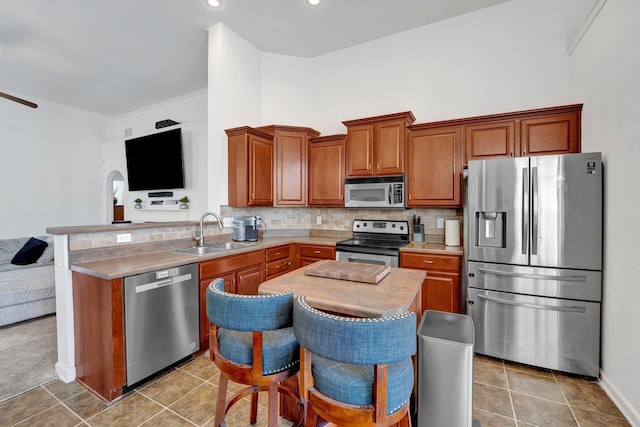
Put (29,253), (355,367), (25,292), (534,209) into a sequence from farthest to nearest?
1. (29,253)
2. (25,292)
3. (534,209)
4. (355,367)

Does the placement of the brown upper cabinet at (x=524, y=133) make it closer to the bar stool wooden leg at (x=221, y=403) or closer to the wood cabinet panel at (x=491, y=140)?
the wood cabinet panel at (x=491, y=140)

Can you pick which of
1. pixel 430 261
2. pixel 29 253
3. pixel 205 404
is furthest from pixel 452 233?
pixel 29 253

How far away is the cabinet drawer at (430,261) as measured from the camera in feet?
9.19

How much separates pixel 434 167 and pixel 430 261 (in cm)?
103

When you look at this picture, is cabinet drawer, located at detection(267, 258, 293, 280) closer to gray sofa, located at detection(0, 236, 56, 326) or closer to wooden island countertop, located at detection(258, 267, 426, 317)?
wooden island countertop, located at detection(258, 267, 426, 317)

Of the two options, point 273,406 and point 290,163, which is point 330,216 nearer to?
point 290,163

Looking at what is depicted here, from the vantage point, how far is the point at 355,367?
1198 mm

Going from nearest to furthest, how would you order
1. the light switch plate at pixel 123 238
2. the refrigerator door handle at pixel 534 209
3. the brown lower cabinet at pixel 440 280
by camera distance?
the refrigerator door handle at pixel 534 209 → the light switch plate at pixel 123 238 → the brown lower cabinet at pixel 440 280

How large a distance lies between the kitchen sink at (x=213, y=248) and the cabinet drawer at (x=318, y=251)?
67 centimetres

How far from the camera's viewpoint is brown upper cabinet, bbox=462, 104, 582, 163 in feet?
8.61

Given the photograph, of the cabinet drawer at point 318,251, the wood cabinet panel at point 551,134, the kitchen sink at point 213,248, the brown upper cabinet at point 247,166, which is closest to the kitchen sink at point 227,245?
the kitchen sink at point 213,248

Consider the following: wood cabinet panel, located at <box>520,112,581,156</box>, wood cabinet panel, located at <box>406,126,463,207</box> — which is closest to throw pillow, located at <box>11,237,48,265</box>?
wood cabinet panel, located at <box>406,126,463,207</box>

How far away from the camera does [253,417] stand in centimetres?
175

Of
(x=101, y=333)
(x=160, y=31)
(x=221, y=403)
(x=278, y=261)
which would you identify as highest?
(x=160, y=31)
